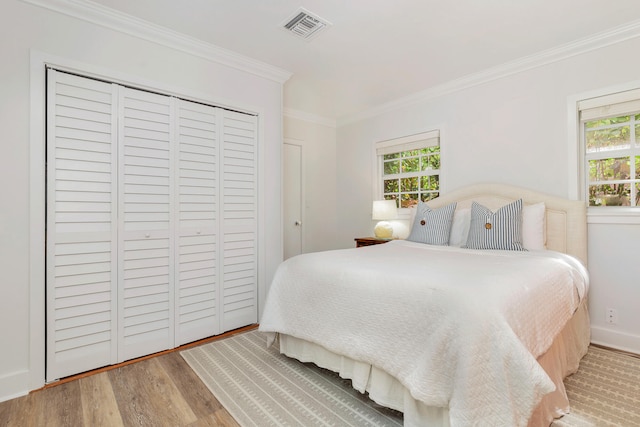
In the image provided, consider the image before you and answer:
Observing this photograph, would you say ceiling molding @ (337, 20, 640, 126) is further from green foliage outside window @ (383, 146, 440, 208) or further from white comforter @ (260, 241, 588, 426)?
white comforter @ (260, 241, 588, 426)

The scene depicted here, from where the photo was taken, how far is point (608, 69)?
98.3 inches

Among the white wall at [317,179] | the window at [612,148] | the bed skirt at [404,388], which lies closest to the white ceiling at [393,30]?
the window at [612,148]

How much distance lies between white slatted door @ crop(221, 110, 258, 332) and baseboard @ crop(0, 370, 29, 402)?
1304 mm

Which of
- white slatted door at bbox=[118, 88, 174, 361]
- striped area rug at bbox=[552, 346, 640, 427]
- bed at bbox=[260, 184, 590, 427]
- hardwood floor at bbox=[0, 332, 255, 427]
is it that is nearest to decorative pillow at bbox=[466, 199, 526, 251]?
bed at bbox=[260, 184, 590, 427]

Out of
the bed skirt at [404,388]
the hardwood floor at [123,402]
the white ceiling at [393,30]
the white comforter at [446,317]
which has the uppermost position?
the white ceiling at [393,30]

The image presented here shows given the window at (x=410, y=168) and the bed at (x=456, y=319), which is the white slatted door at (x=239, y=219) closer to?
the bed at (x=456, y=319)

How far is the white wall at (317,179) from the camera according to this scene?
14.3 feet

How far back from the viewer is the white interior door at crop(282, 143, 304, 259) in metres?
4.16

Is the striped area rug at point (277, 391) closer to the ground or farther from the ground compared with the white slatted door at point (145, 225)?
closer to the ground

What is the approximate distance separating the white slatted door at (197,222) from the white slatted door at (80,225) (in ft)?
1.54

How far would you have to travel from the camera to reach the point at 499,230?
2.50m

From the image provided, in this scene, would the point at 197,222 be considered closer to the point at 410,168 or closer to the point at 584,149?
the point at 410,168

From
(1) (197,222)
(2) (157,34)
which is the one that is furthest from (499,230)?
(2) (157,34)

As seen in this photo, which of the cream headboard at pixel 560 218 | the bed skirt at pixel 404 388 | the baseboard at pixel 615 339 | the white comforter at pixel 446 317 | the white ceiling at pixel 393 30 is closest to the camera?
the white comforter at pixel 446 317
